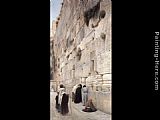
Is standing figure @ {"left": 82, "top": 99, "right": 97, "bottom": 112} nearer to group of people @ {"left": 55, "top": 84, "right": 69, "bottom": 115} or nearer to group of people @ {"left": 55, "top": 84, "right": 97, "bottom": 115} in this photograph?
group of people @ {"left": 55, "top": 84, "right": 97, "bottom": 115}

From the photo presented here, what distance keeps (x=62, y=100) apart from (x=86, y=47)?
1.82ft

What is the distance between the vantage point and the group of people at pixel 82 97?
3.62 metres

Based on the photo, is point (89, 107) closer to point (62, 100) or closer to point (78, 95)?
point (78, 95)

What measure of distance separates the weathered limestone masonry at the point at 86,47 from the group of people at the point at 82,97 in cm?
4

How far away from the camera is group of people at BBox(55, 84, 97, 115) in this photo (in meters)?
3.57

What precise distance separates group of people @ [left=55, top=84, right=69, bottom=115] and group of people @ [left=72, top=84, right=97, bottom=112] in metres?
0.08

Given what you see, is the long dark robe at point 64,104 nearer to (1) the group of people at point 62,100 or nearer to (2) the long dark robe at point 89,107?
(1) the group of people at point 62,100

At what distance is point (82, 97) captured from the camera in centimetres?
367

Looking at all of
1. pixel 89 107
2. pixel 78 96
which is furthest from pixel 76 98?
pixel 89 107
